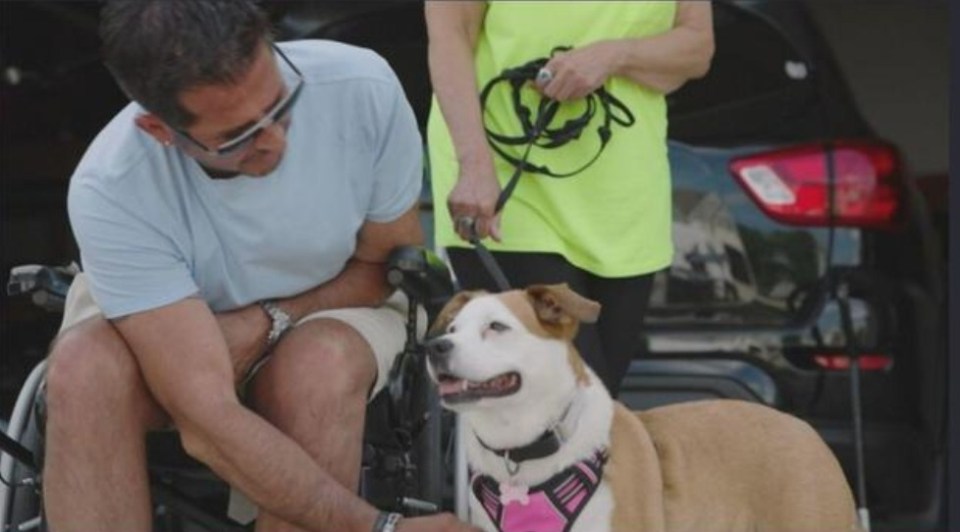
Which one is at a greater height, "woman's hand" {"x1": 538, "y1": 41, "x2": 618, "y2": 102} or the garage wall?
"woman's hand" {"x1": 538, "y1": 41, "x2": 618, "y2": 102}

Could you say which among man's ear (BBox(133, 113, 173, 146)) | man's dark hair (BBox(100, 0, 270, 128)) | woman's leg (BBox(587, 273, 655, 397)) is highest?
man's dark hair (BBox(100, 0, 270, 128))

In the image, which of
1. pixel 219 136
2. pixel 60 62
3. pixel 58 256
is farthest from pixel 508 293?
pixel 60 62

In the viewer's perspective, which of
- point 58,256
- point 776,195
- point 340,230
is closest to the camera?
point 340,230

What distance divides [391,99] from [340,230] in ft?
0.94

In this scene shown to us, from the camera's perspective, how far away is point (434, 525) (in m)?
3.53

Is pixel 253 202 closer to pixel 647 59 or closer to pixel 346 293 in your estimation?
pixel 346 293

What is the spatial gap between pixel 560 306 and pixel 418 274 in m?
0.37

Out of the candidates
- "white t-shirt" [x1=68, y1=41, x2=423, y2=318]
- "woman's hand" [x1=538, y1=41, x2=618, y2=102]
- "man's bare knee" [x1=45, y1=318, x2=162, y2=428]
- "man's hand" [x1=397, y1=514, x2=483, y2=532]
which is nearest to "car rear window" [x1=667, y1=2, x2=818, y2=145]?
"woman's hand" [x1=538, y1=41, x2=618, y2=102]

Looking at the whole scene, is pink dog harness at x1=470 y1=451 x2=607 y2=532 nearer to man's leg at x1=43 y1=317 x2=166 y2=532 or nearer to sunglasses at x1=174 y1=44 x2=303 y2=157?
man's leg at x1=43 y1=317 x2=166 y2=532

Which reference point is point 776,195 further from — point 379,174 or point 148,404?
point 148,404

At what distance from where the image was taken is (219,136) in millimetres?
3490

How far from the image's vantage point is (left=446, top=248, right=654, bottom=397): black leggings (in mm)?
3965

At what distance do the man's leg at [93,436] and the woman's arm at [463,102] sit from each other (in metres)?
0.74

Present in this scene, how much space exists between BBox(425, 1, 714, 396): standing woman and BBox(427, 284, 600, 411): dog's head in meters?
0.31
